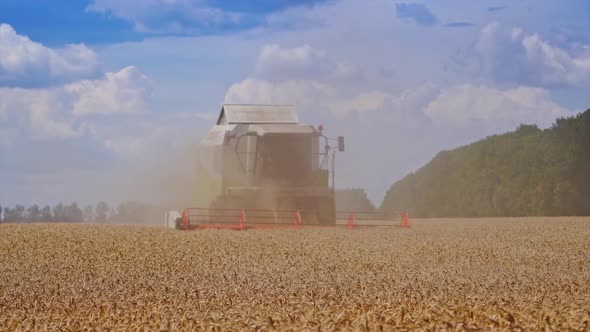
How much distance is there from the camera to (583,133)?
36.8 m

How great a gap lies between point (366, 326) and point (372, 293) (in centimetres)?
441

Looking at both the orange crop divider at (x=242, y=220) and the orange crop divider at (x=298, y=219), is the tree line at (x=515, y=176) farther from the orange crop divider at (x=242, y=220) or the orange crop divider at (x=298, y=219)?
the orange crop divider at (x=242, y=220)

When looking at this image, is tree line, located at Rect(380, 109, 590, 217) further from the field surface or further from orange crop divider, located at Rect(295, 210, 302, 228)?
orange crop divider, located at Rect(295, 210, 302, 228)

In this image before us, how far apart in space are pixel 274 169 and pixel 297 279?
14.2m

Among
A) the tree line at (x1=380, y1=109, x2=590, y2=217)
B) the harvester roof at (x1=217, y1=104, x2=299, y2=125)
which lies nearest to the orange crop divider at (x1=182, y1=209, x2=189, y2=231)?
the harvester roof at (x1=217, y1=104, x2=299, y2=125)

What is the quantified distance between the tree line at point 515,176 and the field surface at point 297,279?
11163mm

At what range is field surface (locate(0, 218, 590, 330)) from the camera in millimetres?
7353

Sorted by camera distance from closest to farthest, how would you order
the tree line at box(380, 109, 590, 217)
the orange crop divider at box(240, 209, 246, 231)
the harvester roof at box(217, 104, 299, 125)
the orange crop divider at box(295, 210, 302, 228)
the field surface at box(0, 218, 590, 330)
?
1. the field surface at box(0, 218, 590, 330)
2. the orange crop divider at box(240, 209, 246, 231)
3. the orange crop divider at box(295, 210, 302, 228)
4. the harvester roof at box(217, 104, 299, 125)
5. the tree line at box(380, 109, 590, 217)

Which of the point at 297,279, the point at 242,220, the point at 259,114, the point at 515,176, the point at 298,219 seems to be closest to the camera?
the point at 297,279

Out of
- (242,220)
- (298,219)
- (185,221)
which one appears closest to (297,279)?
(242,220)

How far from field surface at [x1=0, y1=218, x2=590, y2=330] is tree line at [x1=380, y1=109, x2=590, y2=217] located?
11.2 m

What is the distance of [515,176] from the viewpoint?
39.5 meters

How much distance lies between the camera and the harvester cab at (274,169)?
2719 centimetres

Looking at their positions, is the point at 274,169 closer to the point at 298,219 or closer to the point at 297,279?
the point at 298,219
